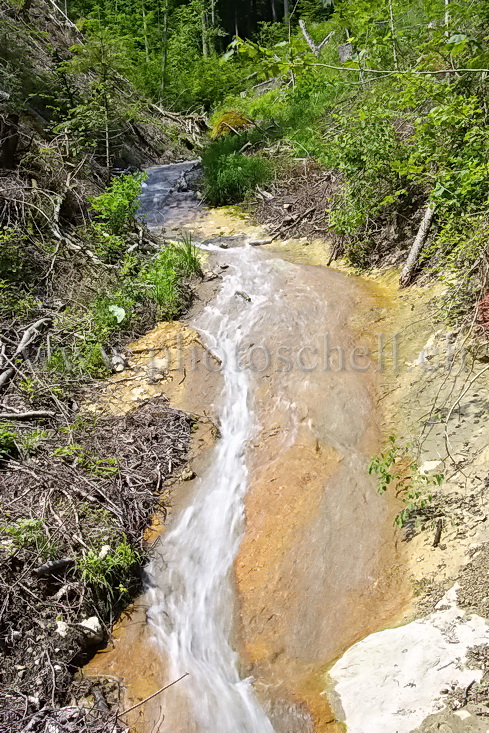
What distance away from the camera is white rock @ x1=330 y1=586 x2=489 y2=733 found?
9.45 ft

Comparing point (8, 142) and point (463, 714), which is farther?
point (8, 142)

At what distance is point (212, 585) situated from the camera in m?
4.35

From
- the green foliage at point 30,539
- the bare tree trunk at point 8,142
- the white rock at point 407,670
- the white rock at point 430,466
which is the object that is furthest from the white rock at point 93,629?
the bare tree trunk at point 8,142

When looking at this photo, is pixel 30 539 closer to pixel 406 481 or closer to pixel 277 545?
pixel 277 545

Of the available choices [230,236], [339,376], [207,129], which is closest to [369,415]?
[339,376]

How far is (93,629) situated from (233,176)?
10148mm

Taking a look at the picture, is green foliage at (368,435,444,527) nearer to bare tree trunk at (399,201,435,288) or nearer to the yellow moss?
bare tree trunk at (399,201,435,288)

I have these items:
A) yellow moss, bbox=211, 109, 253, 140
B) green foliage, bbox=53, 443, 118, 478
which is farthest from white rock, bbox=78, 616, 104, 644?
yellow moss, bbox=211, 109, 253, 140

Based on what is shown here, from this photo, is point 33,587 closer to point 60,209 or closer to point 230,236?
point 60,209

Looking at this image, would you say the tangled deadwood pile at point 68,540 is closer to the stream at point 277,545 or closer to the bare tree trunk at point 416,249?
the stream at point 277,545

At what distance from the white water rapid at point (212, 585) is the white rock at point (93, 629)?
40 centimetres

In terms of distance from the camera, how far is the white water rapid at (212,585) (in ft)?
11.5

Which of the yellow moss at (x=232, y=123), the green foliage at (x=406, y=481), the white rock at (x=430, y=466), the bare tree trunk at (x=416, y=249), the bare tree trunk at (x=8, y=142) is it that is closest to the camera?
the green foliage at (x=406, y=481)

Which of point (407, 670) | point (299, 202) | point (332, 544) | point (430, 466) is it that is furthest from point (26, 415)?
point (299, 202)
